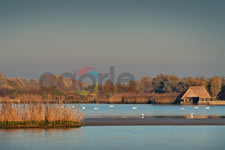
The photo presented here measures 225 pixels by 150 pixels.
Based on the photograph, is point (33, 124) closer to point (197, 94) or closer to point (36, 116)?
point (36, 116)

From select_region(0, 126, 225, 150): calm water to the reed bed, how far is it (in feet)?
2.95

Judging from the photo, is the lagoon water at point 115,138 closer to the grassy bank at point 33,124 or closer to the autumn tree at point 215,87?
the grassy bank at point 33,124

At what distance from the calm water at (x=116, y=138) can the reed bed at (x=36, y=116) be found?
2.95ft

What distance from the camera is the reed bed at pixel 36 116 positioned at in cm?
2489

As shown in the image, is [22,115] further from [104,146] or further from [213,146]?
[213,146]

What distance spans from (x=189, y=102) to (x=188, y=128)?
40274 mm

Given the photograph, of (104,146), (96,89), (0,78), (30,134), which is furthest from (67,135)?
(0,78)

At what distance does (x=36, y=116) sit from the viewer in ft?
83.2

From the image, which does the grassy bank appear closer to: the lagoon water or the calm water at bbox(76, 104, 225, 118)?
the lagoon water

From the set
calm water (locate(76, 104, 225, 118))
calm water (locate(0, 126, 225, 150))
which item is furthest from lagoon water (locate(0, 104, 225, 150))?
calm water (locate(76, 104, 225, 118))

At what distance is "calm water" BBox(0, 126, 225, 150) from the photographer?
64.9ft

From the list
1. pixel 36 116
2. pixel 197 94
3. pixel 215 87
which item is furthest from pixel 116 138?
pixel 215 87

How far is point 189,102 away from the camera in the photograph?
218 feet

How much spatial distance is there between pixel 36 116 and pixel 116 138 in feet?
16.6
